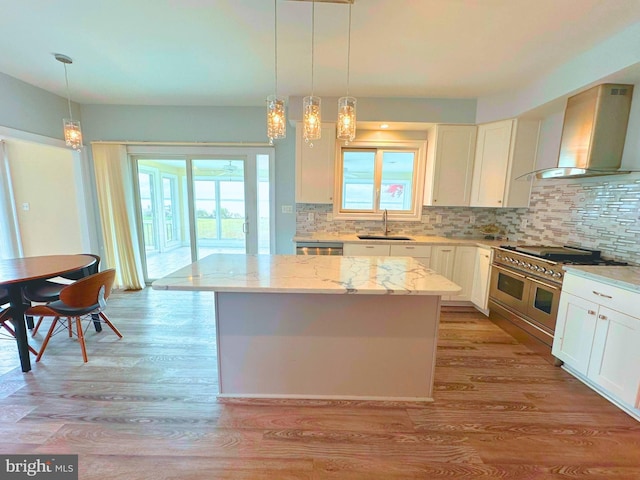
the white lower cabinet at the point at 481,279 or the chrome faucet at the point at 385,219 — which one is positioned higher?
the chrome faucet at the point at 385,219

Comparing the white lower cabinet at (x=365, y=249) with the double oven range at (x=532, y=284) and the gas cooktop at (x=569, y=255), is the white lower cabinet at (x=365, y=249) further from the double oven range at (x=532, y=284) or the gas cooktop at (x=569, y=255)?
the gas cooktop at (x=569, y=255)

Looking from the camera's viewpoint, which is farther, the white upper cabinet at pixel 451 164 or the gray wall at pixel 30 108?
the white upper cabinet at pixel 451 164

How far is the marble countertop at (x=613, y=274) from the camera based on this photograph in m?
1.75

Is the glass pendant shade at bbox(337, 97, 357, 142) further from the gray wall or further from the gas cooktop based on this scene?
the gray wall

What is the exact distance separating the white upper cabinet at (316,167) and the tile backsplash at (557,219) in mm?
317

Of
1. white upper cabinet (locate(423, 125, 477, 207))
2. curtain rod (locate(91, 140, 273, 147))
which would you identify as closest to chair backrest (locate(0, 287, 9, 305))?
curtain rod (locate(91, 140, 273, 147))

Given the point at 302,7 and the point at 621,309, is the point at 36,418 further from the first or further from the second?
the point at 621,309

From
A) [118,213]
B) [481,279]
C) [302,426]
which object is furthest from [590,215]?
[118,213]

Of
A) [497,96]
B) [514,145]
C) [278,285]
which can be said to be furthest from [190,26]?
[514,145]

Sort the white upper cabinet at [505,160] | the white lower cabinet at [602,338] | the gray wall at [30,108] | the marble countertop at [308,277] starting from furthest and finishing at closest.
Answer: the white upper cabinet at [505,160] → the gray wall at [30,108] → the white lower cabinet at [602,338] → the marble countertop at [308,277]

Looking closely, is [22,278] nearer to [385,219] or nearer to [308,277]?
[308,277]

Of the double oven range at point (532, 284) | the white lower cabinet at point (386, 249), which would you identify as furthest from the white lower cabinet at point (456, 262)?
the double oven range at point (532, 284)

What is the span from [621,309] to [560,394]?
0.74 meters
